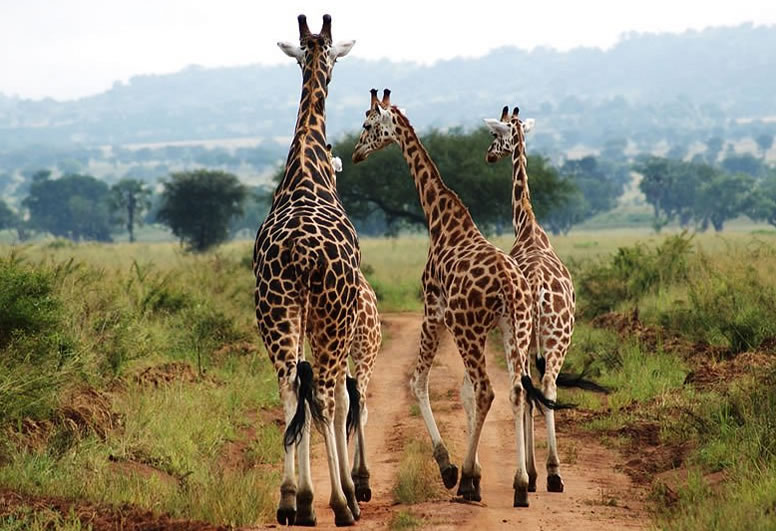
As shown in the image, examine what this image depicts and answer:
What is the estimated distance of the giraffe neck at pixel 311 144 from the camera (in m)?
8.71

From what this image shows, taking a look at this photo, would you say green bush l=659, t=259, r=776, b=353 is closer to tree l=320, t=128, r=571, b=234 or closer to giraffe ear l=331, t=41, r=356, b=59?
giraffe ear l=331, t=41, r=356, b=59

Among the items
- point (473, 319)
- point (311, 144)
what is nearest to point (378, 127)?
point (311, 144)

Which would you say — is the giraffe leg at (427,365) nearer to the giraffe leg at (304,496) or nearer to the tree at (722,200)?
the giraffe leg at (304,496)

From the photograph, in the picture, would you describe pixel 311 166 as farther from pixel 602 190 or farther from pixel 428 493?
pixel 602 190

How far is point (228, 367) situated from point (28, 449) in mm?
5769

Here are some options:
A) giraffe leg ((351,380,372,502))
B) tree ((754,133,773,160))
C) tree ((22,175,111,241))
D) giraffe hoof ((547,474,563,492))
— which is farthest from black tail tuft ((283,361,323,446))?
tree ((754,133,773,160))

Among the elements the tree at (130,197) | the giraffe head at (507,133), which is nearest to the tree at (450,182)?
the giraffe head at (507,133)

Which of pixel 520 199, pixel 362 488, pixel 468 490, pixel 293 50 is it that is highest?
pixel 293 50

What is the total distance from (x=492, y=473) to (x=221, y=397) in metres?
3.59

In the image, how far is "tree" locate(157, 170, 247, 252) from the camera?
4709 cm

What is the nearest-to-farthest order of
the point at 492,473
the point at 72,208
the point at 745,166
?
the point at 492,473
the point at 72,208
the point at 745,166

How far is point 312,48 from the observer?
9.41m

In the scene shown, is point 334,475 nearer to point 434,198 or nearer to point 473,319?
point 473,319

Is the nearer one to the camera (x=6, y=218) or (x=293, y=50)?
(x=293, y=50)
